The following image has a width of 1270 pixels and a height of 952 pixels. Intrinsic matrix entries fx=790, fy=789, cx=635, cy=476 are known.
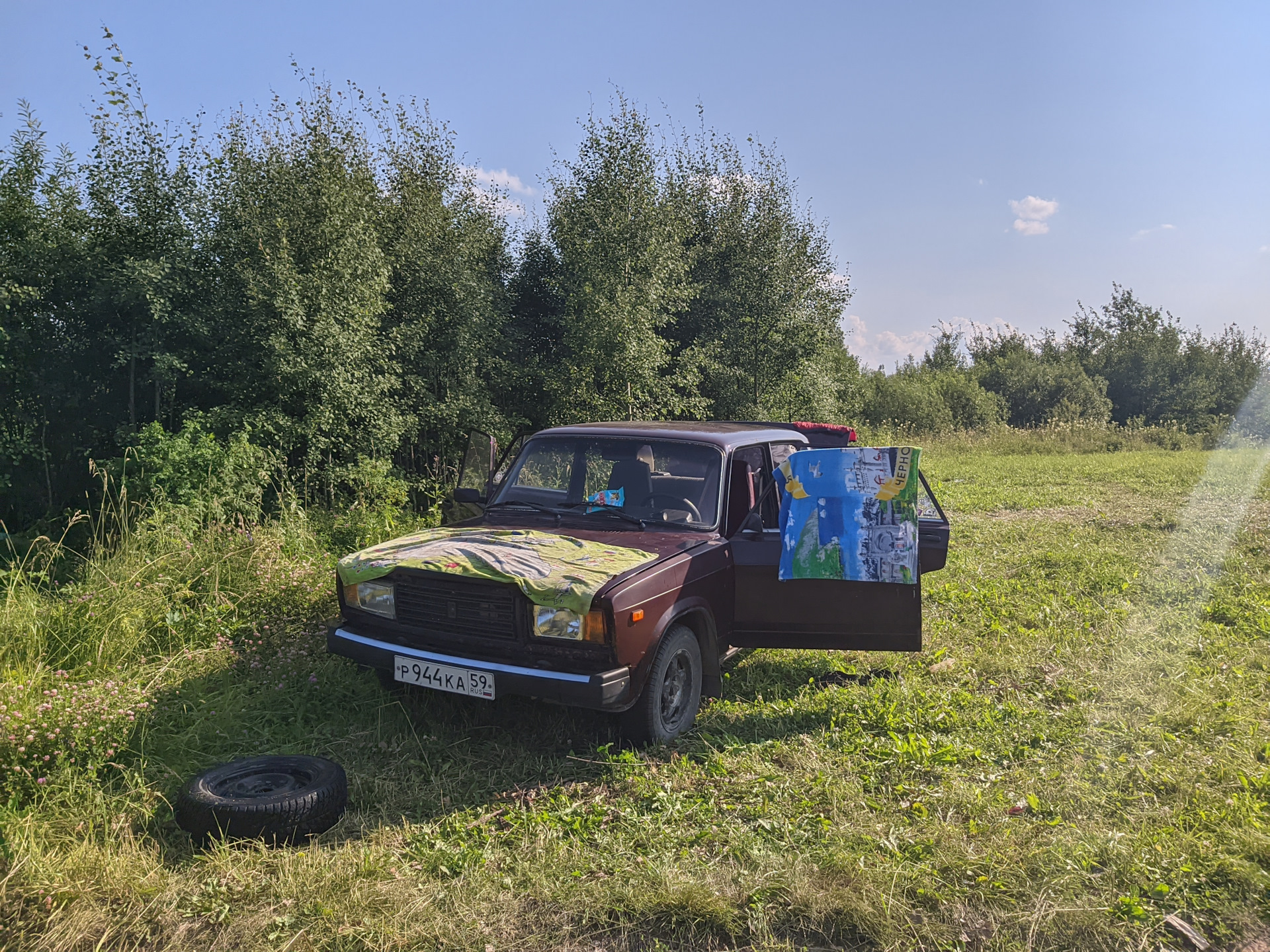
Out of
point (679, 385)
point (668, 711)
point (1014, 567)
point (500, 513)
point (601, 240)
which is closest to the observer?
point (668, 711)

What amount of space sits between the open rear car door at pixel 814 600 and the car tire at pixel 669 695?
49 cm

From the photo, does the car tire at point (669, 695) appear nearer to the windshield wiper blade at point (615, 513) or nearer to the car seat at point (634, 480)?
the windshield wiper blade at point (615, 513)

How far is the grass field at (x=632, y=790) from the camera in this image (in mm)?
2957

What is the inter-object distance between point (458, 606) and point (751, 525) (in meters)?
1.91

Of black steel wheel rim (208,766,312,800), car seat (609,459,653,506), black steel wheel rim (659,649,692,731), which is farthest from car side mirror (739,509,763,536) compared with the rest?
black steel wheel rim (208,766,312,800)

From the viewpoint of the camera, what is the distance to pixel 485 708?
15.8 feet

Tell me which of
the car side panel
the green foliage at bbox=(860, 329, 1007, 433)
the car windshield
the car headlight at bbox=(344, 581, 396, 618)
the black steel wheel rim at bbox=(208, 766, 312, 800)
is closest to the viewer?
the black steel wheel rim at bbox=(208, 766, 312, 800)

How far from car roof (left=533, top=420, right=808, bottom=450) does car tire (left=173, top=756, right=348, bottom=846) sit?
2611mm

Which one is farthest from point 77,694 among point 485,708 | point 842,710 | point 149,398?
point 149,398

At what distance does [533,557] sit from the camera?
169 inches

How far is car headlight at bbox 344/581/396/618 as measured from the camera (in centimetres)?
440

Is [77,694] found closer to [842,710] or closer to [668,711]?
[668,711]

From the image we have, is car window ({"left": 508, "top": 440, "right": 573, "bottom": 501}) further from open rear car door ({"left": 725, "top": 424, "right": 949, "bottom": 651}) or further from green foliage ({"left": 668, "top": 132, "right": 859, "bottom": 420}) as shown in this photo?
green foliage ({"left": 668, "top": 132, "right": 859, "bottom": 420})

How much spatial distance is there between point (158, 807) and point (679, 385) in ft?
48.7
